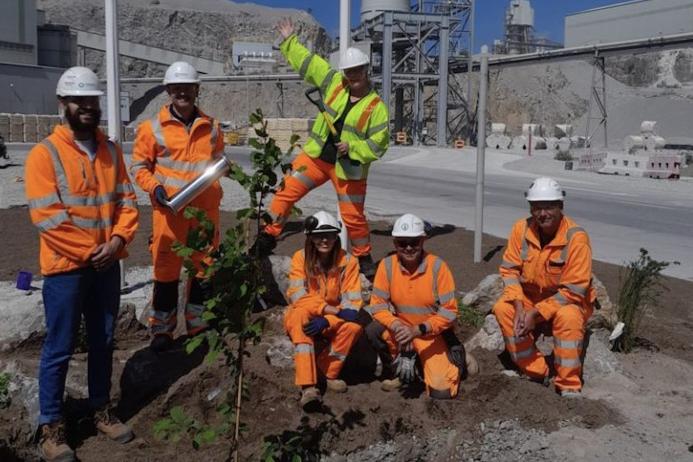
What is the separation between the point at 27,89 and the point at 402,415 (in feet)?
168

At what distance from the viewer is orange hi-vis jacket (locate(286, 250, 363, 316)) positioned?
4.72m

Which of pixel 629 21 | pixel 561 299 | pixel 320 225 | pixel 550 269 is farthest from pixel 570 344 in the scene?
pixel 629 21

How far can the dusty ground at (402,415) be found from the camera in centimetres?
392

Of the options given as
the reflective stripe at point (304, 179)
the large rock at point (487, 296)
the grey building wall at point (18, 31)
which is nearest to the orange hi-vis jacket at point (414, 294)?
the large rock at point (487, 296)

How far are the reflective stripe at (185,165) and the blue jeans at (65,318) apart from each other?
3.93ft

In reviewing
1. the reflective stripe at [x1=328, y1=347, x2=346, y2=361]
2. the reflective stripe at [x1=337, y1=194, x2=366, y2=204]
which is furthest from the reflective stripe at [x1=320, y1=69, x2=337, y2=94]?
the reflective stripe at [x1=328, y1=347, x2=346, y2=361]

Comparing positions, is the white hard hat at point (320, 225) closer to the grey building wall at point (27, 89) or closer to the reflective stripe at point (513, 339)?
the reflective stripe at point (513, 339)

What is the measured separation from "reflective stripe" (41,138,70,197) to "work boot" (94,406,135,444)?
1246 millimetres

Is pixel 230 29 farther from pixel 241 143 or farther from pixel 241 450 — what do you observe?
pixel 241 450

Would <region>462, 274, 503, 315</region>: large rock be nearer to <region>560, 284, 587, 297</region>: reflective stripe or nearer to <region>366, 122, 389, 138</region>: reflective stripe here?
<region>560, 284, 587, 297</region>: reflective stripe

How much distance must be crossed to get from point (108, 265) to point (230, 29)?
7830cm

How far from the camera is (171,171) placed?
16.4ft

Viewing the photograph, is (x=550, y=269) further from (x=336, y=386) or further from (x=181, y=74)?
(x=181, y=74)

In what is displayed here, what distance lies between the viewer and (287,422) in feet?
13.6
